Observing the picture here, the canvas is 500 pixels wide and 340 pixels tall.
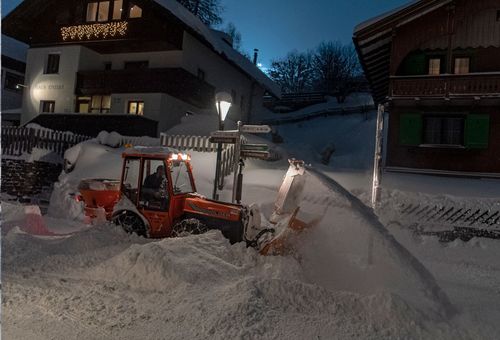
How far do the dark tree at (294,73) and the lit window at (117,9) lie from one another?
3907cm

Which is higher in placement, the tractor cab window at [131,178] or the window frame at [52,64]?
the window frame at [52,64]

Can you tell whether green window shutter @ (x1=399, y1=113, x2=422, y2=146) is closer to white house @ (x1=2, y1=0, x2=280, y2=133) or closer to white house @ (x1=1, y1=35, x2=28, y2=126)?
white house @ (x1=2, y1=0, x2=280, y2=133)

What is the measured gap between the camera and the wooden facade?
18.8 meters

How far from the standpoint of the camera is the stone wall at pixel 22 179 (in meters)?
16.4

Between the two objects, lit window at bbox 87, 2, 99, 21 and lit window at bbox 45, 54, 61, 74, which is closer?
lit window at bbox 87, 2, 99, 21

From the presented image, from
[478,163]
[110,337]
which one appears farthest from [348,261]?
[478,163]

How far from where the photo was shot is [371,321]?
4.52 metres

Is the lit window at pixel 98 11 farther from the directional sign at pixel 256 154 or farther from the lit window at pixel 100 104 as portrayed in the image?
the directional sign at pixel 256 154

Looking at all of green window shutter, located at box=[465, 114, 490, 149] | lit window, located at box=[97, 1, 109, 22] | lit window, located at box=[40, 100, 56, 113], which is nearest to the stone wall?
lit window, located at box=[40, 100, 56, 113]

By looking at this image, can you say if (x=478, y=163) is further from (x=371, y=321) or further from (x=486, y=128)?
(x=371, y=321)

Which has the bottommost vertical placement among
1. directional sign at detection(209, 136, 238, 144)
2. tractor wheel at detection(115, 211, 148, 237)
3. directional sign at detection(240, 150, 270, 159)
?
tractor wheel at detection(115, 211, 148, 237)

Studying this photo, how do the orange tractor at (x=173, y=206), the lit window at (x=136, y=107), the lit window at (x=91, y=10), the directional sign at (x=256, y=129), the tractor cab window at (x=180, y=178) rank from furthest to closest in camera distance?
the lit window at (x=91, y=10) < the lit window at (x=136, y=107) < the directional sign at (x=256, y=129) < the tractor cab window at (x=180, y=178) < the orange tractor at (x=173, y=206)

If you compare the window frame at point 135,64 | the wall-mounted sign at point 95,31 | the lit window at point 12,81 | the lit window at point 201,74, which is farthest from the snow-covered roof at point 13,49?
the lit window at point 201,74

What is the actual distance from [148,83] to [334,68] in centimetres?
3890
